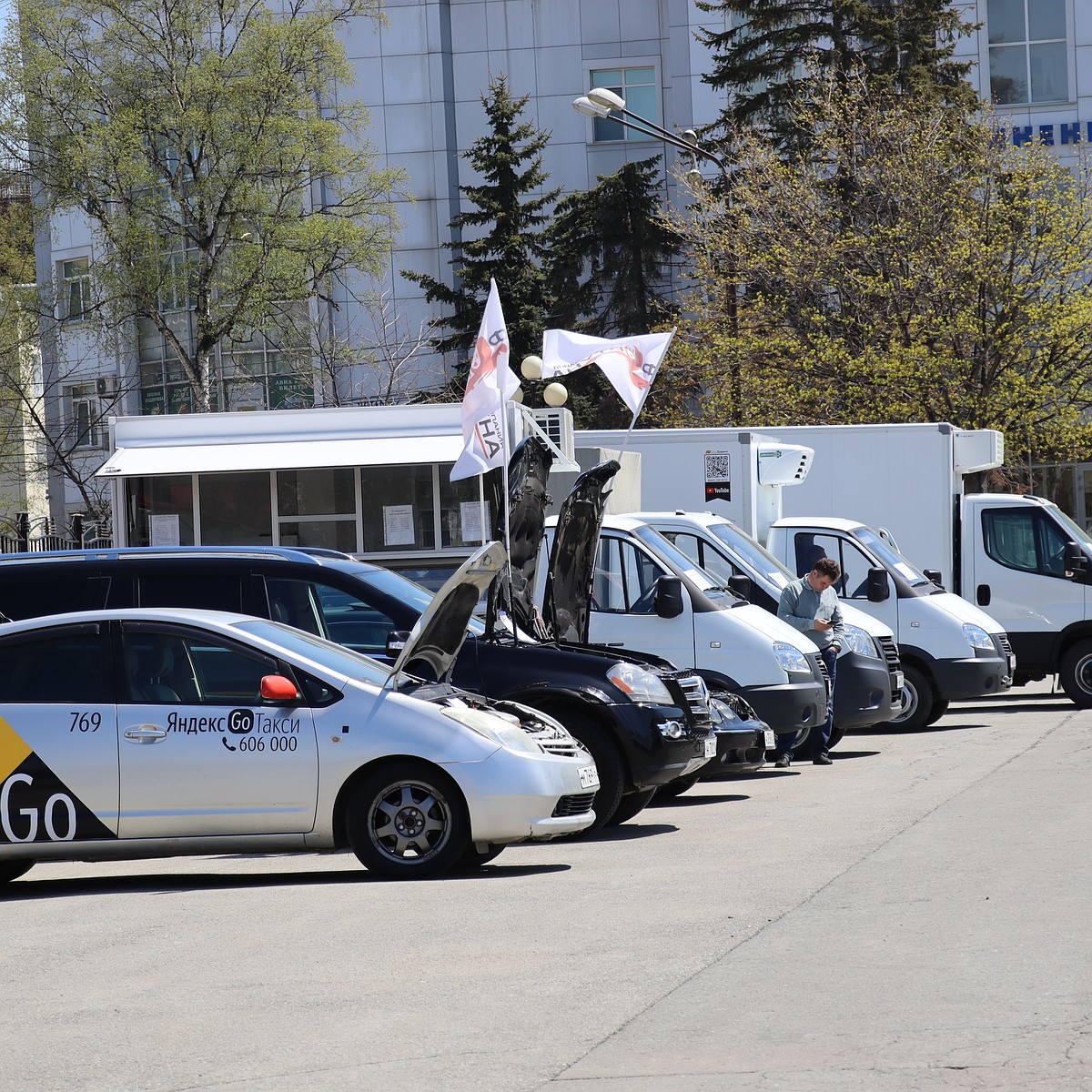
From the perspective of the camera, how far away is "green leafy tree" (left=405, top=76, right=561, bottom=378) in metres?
41.8

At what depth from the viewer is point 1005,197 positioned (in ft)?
99.7

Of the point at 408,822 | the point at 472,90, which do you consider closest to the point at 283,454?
the point at 408,822

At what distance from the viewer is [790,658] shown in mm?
13828

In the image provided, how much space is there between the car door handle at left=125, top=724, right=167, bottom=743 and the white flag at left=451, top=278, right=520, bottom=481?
21.0ft

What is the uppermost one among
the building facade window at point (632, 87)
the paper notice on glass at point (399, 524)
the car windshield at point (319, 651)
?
the building facade window at point (632, 87)

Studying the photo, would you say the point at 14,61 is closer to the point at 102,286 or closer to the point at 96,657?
the point at 102,286

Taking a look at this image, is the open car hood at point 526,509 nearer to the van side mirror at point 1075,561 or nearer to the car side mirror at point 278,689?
the car side mirror at point 278,689

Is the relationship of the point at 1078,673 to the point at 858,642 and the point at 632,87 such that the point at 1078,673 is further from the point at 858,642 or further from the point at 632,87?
the point at 632,87

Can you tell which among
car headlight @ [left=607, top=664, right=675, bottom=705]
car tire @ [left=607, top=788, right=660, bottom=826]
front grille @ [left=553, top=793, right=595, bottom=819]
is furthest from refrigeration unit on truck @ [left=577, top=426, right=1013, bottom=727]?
front grille @ [left=553, top=793, right=595, bottom=819]

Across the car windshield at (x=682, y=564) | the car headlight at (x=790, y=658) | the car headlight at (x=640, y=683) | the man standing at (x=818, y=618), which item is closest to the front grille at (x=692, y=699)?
the car headlight at (x=640, y=683)

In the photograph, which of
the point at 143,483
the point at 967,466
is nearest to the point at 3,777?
the point at 143,483

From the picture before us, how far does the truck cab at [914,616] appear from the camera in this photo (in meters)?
18.1

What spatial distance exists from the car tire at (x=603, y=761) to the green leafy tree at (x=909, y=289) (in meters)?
17.8

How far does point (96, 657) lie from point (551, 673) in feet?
9.50
